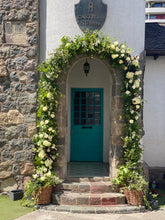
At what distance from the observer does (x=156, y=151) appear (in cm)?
684

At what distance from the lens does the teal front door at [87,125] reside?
7.21 meters

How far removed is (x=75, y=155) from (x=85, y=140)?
0.58m

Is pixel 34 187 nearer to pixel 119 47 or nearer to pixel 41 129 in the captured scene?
pixel 41 129

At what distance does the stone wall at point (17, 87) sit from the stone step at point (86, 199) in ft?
3.45

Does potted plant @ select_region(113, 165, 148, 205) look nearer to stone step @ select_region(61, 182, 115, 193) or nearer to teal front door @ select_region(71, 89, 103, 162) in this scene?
stone step @ select_region(61, 182, 115, 193)

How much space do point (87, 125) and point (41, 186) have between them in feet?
9.63

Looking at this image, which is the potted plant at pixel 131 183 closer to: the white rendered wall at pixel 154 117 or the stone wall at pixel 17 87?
the white rendered wall at pixel 154 117

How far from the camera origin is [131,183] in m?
4.81

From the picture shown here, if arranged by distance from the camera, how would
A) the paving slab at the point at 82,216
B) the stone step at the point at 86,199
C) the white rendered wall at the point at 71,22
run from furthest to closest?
1. the white rendered wall at the point at 71,22
2. the stone step at the point at 86,199
3. the paving slab at the point at 82,216

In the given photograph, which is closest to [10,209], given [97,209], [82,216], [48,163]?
[48,163]

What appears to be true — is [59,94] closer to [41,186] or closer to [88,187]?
[41,186]

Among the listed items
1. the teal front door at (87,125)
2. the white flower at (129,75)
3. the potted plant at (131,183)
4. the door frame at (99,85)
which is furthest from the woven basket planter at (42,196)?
the white flower at (129,75)

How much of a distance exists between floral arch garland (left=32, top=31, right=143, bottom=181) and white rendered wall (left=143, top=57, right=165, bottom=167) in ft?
5.70

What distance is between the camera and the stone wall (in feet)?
17.6
